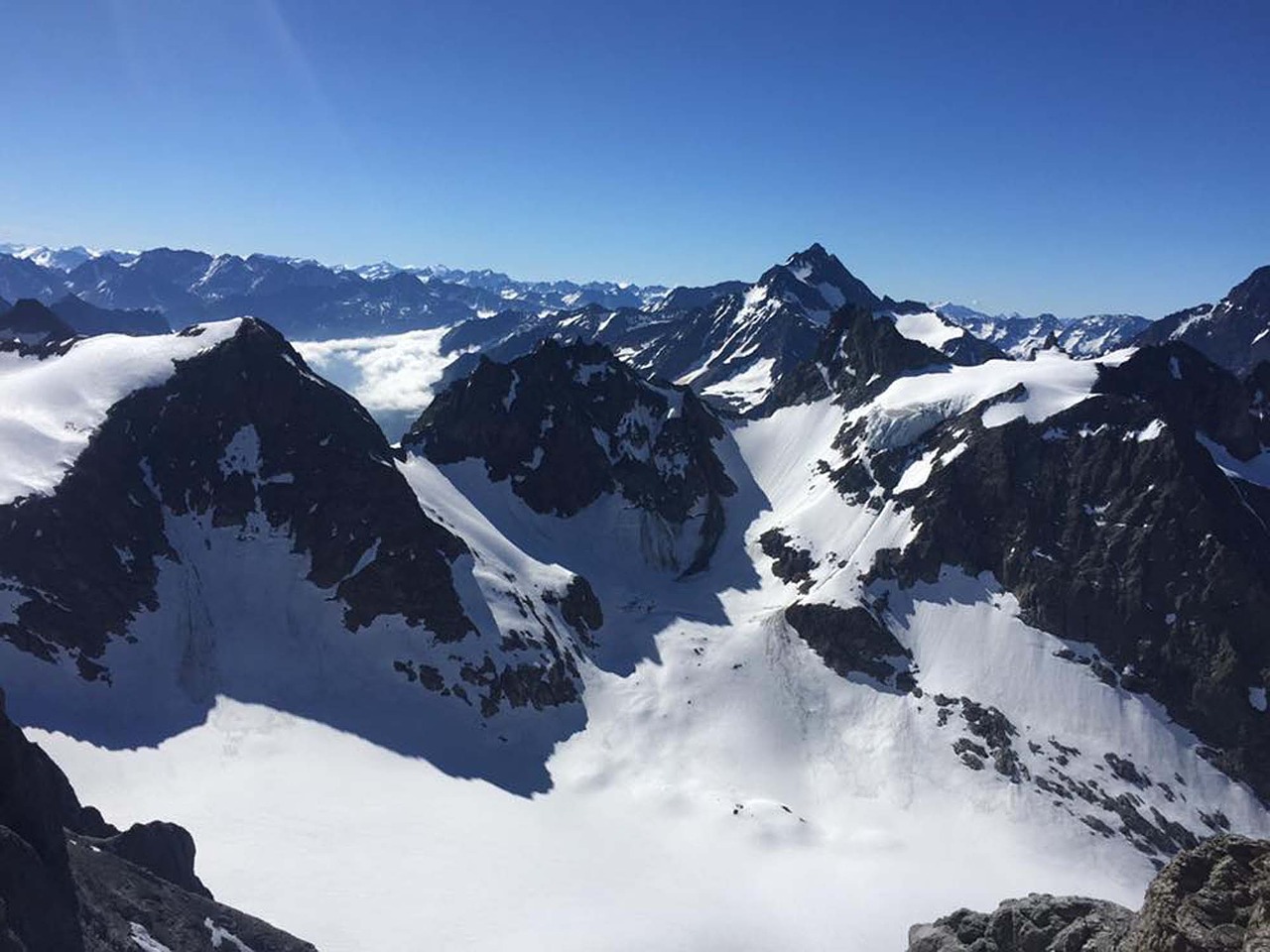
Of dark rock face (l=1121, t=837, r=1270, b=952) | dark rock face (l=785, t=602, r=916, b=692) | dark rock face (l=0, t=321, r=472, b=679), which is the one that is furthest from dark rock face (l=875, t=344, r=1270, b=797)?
dark rock face (l=1121, t=837, r=1270, b=952)

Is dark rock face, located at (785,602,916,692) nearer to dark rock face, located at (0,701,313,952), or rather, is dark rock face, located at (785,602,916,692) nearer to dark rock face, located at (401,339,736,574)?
dark rock face, located at (401,339,736,574)

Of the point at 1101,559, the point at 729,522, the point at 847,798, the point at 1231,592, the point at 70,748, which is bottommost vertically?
the point at 847,798

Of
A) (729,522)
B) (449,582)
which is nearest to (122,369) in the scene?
(449,582)

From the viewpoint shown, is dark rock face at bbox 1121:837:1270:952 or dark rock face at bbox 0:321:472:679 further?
dark rock face at bbox 0:321:472:679

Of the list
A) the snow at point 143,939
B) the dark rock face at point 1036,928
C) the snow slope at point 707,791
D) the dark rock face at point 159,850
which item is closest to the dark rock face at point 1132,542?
the snow slope at point 707,791

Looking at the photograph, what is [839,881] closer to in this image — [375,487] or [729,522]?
[375,487]
